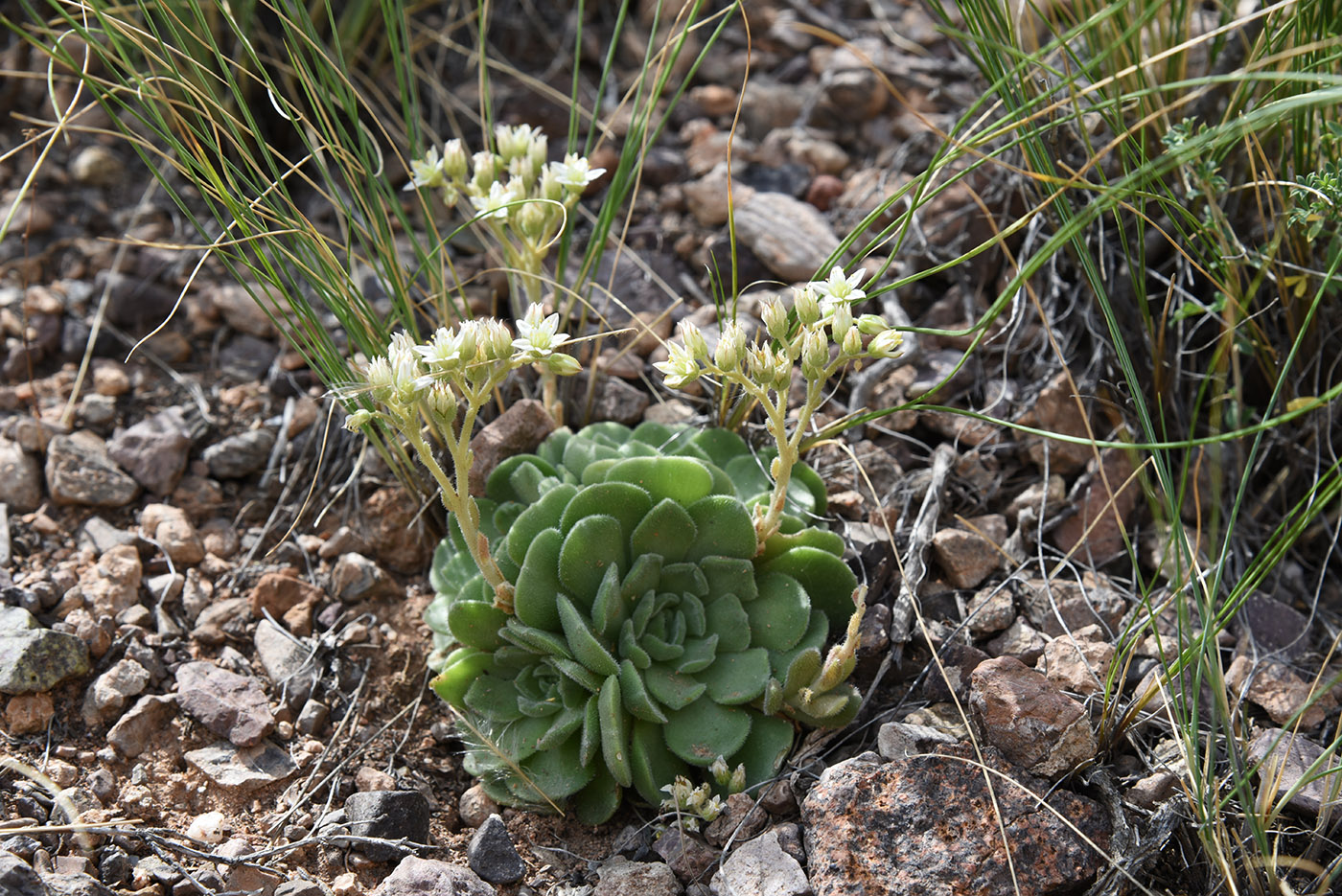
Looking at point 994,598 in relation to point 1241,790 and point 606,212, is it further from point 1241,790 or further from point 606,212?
point 606,212

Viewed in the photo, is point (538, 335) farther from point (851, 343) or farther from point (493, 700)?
point (493, 700)

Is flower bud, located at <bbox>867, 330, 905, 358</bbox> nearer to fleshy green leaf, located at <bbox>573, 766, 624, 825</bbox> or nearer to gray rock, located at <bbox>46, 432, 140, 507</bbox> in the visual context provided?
fleshy green leaf, located at <bbox>573, 766, 624, 825</bbox>

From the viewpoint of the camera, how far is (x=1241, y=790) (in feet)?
5.45

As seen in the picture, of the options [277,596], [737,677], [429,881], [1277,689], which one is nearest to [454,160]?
[277,596]

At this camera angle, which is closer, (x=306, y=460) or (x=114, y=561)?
(x=114, y=561)

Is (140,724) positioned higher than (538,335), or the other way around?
(538,335)

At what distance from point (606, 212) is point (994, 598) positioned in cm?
133

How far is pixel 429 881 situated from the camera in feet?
6.08

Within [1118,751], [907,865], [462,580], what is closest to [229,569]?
[462,580]

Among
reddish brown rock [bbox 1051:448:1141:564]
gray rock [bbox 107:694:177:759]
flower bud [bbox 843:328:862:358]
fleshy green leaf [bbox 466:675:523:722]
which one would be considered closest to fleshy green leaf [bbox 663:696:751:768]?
fleshy green leaf [bbox 466:675:523:722]

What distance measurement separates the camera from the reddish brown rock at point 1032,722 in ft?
6.23

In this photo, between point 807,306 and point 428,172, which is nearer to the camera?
point 807,306

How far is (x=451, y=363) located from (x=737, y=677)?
889 millimetres

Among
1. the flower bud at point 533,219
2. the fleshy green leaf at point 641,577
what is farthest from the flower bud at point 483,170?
the fleshy green leaf at point 641,577
